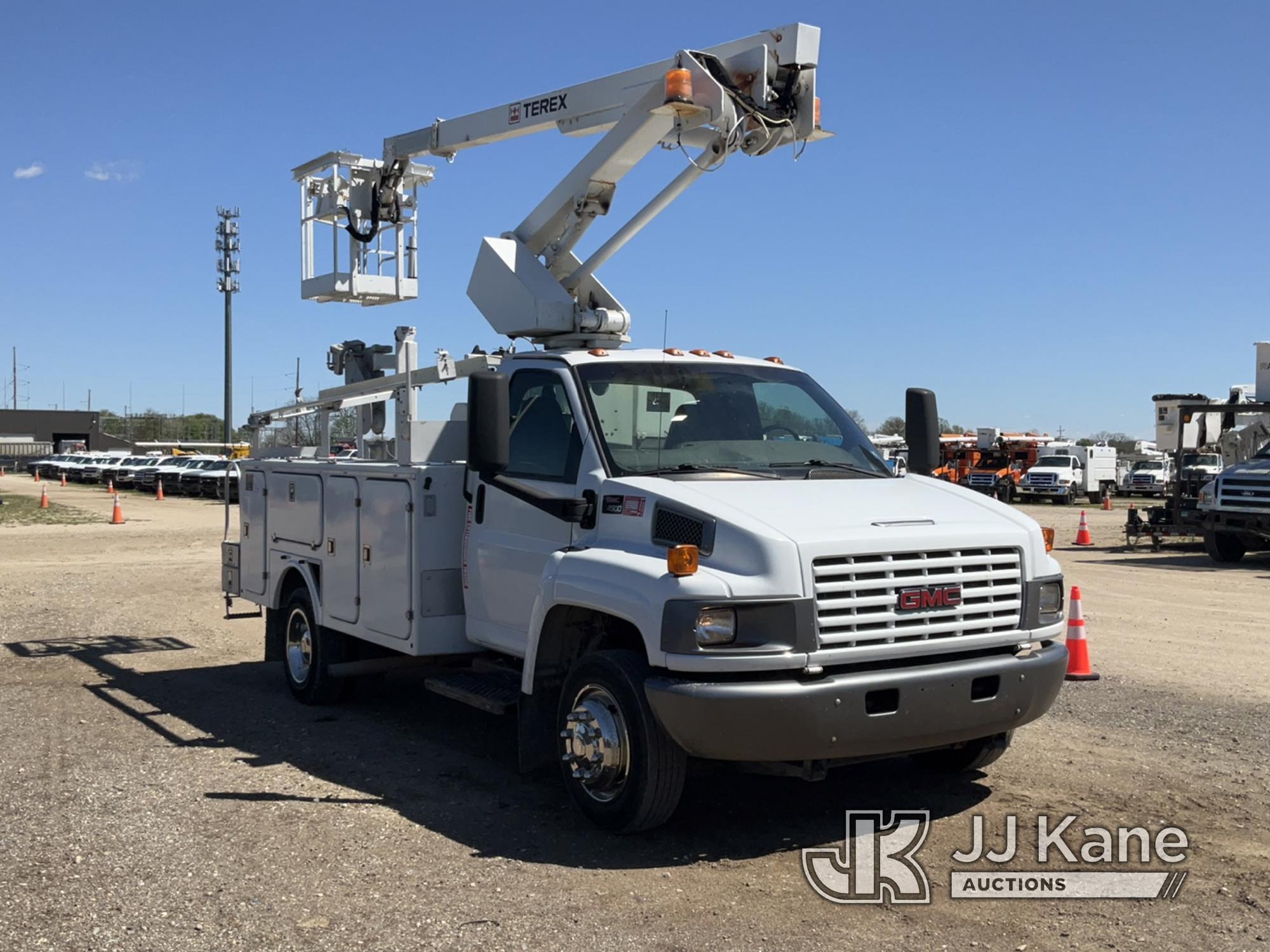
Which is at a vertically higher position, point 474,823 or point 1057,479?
point 1057,479

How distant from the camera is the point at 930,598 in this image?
18.1ft

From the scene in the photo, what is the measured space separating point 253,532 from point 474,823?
4.63 m

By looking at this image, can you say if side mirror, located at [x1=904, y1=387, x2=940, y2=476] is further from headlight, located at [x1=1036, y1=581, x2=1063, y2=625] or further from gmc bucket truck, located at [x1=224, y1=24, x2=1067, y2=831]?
headlight, located at [x1=1036, y1=581, x2=1063, y2=625]

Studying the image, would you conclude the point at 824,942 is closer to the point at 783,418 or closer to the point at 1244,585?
the point at 783,418

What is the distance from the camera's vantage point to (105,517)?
3177 centimetres

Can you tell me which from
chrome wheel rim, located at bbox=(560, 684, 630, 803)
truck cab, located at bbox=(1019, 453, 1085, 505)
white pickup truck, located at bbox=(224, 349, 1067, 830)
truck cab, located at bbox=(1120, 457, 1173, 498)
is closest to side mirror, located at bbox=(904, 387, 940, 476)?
white pickup truck, located at bbox=(224, 349, 1067, 830)

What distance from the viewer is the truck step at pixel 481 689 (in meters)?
6.62

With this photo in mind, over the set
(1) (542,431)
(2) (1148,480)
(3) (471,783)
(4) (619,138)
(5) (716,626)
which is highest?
(4) (619,138)

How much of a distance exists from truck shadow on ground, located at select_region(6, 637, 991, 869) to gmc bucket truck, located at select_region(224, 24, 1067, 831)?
24cm

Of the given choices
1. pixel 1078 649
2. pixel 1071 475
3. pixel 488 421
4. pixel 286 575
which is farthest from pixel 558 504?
pixel 1071 475

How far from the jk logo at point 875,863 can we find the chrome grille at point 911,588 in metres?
1.01

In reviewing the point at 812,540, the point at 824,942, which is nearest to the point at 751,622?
the point at 812,540

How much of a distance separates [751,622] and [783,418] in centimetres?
194

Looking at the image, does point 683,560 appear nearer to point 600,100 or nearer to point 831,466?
point 831,466
